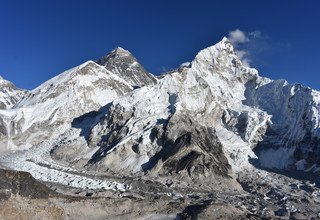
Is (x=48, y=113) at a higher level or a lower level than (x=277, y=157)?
higher

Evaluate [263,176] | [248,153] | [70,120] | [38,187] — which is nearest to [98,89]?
[70,120]

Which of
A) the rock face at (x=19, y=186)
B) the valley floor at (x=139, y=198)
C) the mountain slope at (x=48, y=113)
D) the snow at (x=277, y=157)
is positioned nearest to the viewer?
the rock face at (x=19, y=186)

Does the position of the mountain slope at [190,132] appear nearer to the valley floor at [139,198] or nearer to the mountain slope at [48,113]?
the mountain slope at [48,113]

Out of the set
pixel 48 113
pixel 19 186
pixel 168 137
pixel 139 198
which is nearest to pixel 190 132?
pixel 168 137

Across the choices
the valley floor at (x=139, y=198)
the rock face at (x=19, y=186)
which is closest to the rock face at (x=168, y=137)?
the valley floor at (x=139, y=198)

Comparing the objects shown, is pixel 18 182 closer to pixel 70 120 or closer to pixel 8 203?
pixel 8 203

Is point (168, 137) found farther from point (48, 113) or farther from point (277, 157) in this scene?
point (48, 113)

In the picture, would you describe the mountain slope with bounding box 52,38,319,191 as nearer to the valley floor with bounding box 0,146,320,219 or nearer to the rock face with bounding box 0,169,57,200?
the valley floor with bounding box 0,146,320,219

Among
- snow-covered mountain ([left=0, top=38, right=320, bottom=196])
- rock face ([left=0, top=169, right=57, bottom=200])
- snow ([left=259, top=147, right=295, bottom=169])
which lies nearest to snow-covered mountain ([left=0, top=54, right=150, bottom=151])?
snow-covered mountain ([left=0, top=38, right=320, bottom=196])

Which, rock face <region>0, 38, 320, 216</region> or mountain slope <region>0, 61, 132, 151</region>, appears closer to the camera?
rock face <region>0, 38, 320, 216</region>
